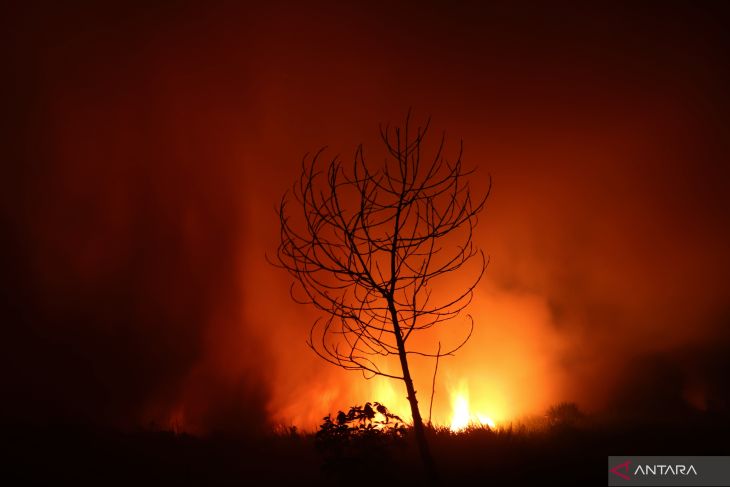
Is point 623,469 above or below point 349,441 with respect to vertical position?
above

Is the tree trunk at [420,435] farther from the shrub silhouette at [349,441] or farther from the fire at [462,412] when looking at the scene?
the fire at [462,412]

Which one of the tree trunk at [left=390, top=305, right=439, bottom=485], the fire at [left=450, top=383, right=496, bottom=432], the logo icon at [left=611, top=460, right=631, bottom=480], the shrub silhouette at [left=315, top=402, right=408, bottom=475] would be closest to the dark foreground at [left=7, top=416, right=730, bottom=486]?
the shrub silhouette at [left=315, top=402, right=408, bottom=475]

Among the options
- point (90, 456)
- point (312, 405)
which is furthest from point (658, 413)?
point (90, 456)

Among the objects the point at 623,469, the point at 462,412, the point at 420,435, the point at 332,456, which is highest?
the point at 462,412

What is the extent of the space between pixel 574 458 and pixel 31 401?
65.3 ft

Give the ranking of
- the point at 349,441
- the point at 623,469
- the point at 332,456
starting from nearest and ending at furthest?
the point at 349,441
the point at 623,469
the point at 332,456

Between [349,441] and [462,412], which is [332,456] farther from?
[462,412]

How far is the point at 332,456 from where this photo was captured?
1054 cm

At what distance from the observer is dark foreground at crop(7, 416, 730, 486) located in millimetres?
8711

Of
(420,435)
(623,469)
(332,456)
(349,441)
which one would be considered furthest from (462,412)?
(420,435)

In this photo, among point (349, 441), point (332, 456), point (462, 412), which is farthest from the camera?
point (462, 412)

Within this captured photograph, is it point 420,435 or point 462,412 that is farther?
point 462,412

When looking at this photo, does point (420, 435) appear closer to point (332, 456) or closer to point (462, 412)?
point (332, 456)

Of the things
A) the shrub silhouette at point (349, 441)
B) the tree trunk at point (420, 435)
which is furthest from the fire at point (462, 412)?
the tree trunk at point (420, 435)
